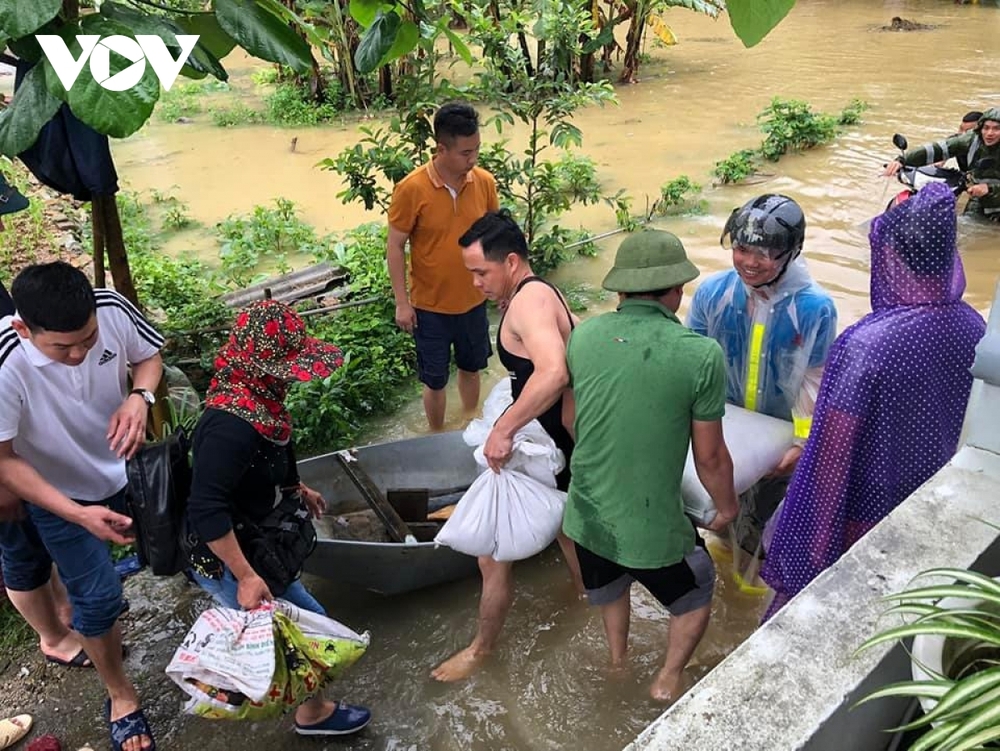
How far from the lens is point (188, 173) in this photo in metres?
10.4

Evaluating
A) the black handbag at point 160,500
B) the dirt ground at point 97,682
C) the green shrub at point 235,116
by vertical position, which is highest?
the black handbag at point 160,500

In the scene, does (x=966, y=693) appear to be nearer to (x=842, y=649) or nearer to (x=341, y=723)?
(x=842, y=649)

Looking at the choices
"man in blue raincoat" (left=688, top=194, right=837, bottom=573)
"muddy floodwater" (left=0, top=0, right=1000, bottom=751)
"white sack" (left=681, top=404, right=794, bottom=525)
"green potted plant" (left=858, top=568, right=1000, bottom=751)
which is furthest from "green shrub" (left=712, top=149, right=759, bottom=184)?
"green potted plant" (left=858, top=568, right=1000, bottom=751)

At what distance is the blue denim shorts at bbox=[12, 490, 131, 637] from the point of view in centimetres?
256

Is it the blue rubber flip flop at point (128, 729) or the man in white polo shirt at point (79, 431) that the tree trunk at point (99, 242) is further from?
the blue rubber flip flop at point (128, 729)

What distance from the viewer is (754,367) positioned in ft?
9.39

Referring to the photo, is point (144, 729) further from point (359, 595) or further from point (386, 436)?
point (386, 436)

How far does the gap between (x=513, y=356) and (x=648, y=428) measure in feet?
2.57

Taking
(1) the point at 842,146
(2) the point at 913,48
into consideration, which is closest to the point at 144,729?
(1) the point at 842,146

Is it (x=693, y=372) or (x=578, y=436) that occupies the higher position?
(x=693, y=372)

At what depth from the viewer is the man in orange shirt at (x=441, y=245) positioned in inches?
155

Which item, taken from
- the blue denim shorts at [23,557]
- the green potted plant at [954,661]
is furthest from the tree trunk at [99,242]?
the green potted plant at [954,661]

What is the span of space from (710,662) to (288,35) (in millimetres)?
2667

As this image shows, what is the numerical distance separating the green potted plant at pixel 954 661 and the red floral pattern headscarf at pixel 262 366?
1647 mm
